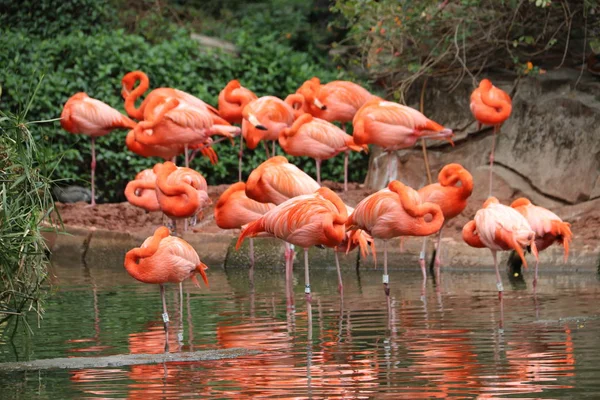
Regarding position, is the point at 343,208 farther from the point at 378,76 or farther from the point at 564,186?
the point at 378,76

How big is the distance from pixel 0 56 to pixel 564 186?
6485 mm

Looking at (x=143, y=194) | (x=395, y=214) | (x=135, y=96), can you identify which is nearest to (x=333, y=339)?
(x=395, y=214)

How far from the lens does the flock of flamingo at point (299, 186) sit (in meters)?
7.27

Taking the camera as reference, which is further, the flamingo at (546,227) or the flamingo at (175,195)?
the flamingo at (175,195)

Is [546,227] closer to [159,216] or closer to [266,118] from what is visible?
[266,118]

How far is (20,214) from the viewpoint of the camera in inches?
227

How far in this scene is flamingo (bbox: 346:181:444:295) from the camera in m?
7.69

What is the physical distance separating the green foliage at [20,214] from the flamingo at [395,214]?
239cm

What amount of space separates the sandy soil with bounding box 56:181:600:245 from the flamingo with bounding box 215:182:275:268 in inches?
66.5

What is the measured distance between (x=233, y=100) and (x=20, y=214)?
6.24 meters

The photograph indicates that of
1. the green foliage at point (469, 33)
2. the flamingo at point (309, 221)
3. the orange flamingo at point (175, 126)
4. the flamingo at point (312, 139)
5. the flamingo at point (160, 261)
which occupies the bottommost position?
the flamingo at point (160, 261)

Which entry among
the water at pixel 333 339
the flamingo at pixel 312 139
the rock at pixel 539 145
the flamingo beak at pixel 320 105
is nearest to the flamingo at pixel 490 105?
the rock at pixel 539 145

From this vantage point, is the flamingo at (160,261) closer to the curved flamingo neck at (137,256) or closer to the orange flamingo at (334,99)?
the curved flamingo neck at (137,256)

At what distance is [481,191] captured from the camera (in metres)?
11.4
